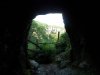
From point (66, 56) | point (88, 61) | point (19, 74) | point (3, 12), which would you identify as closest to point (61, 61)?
point (66, 56)

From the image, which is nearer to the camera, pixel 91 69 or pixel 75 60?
pixel 91 69

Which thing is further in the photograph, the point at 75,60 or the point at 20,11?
the point at 75,60

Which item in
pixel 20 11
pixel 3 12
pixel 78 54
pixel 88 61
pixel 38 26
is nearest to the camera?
pixel 3 12

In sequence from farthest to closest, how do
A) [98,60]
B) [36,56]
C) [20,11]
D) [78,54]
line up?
1. [36,56]
2. [78,54]
3. [20,11]
4. [98,60]

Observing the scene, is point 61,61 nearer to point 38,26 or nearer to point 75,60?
point 75,60

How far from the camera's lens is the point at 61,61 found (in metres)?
16.3

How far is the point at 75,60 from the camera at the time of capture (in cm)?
1456

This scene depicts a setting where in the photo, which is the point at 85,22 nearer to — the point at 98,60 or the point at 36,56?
the point at 98,60

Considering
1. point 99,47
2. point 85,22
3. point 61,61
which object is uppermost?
point 85,22

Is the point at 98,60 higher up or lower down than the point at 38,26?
lower down

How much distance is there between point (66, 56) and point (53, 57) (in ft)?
5.51

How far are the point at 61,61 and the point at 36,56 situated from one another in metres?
2.31

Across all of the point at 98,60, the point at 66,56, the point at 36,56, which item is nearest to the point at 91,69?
the point at 98,60

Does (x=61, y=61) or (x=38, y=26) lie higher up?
(x=38, y=26)
